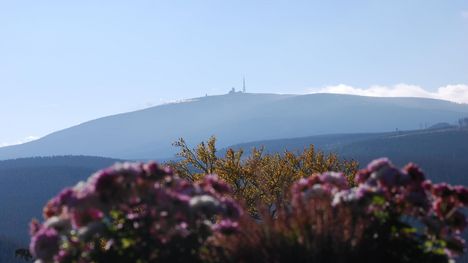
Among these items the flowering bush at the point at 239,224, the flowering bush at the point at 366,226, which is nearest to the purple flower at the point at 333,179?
the flowering bush at the point at 366,226

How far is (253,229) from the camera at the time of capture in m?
8.80

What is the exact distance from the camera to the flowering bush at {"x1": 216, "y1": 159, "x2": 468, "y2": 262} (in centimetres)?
846

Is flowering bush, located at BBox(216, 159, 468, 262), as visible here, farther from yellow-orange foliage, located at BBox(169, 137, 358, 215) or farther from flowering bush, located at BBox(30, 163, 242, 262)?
yellow-orange foliage, located at BBox(169, 137, 358, 215)

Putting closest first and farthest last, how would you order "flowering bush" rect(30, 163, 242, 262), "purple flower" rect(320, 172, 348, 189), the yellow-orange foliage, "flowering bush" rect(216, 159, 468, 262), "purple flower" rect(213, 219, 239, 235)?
1. "flowering bush" rect(30, 163, 242, 262)
2. "flowering bush" rect(216, 159, 468, 262)
3. "purple flower" rect(213, 219, 239, 235)
4. "purple flower" rect(320, 172, 348, 189)
5. the yellow-orange foliage

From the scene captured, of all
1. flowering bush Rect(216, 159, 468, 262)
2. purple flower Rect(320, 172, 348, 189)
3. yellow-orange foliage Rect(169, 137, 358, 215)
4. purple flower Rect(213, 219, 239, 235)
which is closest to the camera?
flowering bush Rect(216, 159, 468, 262)

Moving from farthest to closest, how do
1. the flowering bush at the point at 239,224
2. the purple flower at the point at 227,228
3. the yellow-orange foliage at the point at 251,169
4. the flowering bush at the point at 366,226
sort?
the yellow-orange foliage at the point at 251,169 → the purple flower at the point at 227,228 → the flowering bush at the point at 366,226 → the flowering bush at the point at 239,224

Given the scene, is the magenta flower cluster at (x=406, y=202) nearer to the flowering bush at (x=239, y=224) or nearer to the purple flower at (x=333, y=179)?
the flowering bush at (x=239, y=224)

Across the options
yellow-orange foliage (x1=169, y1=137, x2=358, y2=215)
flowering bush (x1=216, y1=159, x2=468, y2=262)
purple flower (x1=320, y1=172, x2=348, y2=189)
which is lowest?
yellow-orange foliage (x1=169, y1=137, x2=358, y2=215)

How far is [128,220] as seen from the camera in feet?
28.6

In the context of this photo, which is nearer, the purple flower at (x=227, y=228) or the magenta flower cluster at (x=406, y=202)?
the purple flower at (x=227, y=228)

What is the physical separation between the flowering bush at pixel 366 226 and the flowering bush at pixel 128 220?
0.56 metres

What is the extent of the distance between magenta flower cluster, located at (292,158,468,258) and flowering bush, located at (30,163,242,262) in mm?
1693

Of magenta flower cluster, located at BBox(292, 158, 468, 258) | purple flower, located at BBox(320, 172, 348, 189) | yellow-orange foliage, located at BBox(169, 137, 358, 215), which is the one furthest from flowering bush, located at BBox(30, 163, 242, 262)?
yellow-orange foliage, located at BBox(169, 137, 358, 215)

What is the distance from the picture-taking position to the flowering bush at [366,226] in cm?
846
